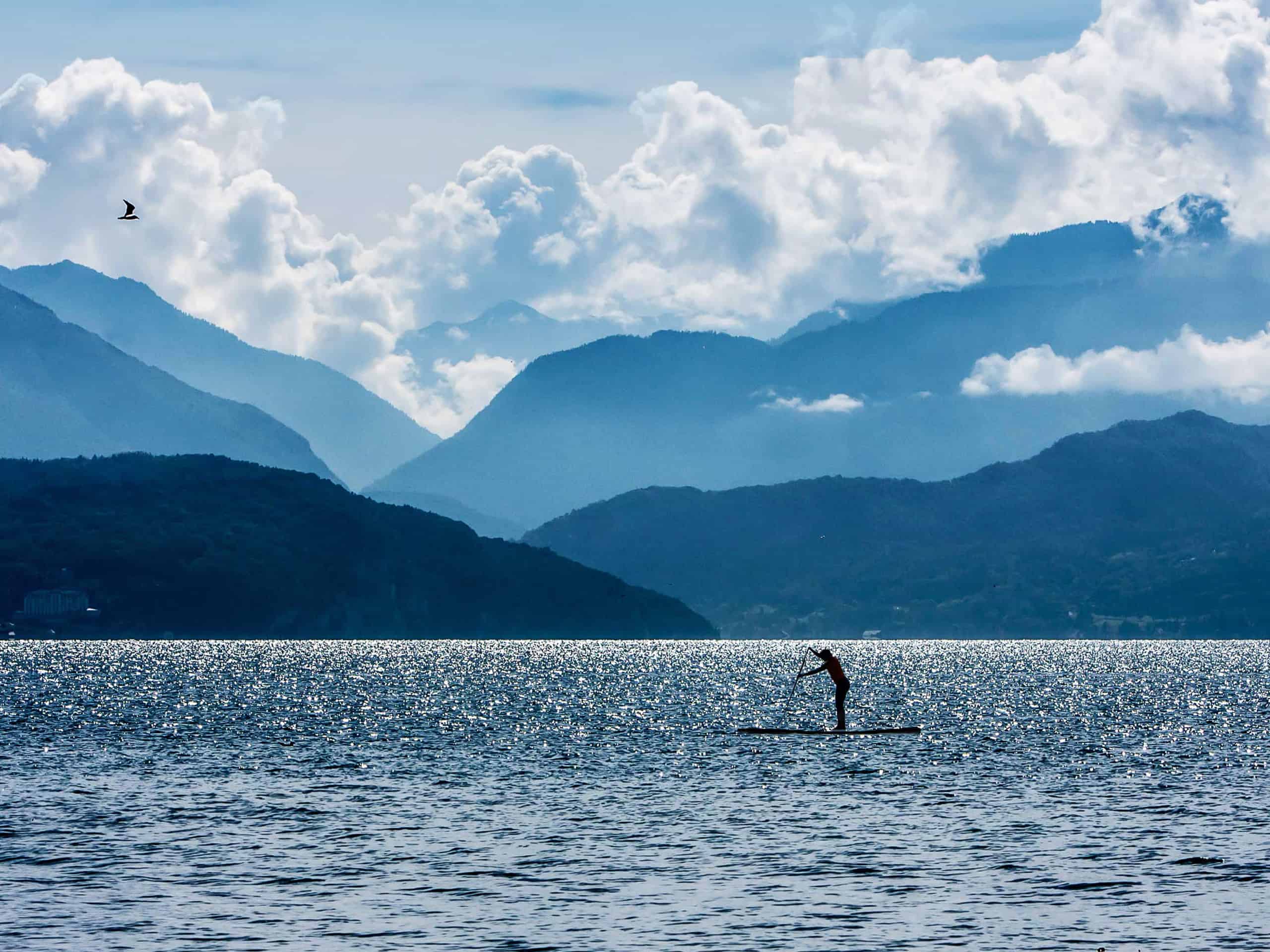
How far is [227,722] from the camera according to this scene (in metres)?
152

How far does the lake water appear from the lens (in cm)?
5256

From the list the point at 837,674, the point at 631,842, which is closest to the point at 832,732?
the point at 837,674

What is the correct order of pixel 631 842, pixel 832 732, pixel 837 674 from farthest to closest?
pixel 832 732 < pixel 837 674 < pixel 631 842

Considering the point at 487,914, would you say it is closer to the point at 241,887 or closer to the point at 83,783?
A: the point at 241,887

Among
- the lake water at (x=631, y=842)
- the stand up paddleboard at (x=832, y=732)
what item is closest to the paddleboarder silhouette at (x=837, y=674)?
the stand up paddleboard at (x=832, y=732)

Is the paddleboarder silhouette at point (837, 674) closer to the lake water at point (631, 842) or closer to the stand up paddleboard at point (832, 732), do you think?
the stand up paddleboard at point (832, 732)

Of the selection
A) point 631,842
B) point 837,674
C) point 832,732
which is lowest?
point 631,842

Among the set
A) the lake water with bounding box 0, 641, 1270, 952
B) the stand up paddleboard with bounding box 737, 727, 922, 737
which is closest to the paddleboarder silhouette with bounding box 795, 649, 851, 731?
the stand up paddleboard with bounding box 737, 727, 922, 737

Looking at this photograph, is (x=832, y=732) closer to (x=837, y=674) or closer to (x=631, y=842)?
(x=837, y=674)

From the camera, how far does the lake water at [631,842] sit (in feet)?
172

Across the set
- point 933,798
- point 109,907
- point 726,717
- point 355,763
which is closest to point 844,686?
point 933,798

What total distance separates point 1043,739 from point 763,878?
77.1 meters

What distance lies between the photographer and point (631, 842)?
71500 mm

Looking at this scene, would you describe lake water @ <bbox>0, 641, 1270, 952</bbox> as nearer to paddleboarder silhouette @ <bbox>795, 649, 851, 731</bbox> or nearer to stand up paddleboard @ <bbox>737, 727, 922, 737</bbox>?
stand up paddleboard @ <bbox>737, 727, 922, 737</bbox>
